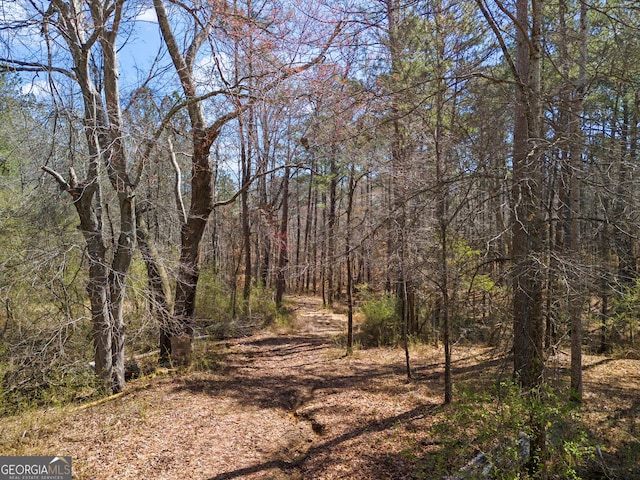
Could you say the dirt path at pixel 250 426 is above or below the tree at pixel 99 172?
below

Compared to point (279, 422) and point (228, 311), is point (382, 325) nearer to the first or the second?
point (228, 311)

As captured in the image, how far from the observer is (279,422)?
5.52 meters

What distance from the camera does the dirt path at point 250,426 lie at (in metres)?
4.20

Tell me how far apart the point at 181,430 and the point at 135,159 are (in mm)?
4720

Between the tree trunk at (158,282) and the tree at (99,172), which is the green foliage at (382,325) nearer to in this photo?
the tree trunk at (158,282)

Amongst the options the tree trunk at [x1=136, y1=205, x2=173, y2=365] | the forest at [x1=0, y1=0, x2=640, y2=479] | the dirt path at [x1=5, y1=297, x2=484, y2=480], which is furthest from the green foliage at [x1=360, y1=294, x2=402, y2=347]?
the tree trunk at [x1=136, y1=205, x2=173, y2=365]

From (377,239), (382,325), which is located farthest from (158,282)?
(382,325)

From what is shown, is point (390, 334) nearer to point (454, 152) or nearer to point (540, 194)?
point (454, 152)

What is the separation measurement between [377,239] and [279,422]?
3.56 m

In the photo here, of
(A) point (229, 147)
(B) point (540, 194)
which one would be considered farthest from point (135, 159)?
(B) point (540, 194)

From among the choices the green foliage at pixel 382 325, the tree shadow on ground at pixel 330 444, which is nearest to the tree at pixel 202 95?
the tree shadow on ground at pixel 330 444

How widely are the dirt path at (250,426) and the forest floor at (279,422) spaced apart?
2 cm

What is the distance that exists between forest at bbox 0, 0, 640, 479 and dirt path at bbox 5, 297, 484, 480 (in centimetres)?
5

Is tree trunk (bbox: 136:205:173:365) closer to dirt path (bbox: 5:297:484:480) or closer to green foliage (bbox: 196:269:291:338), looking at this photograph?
dirt path (bbox: 5:297:484:480)
